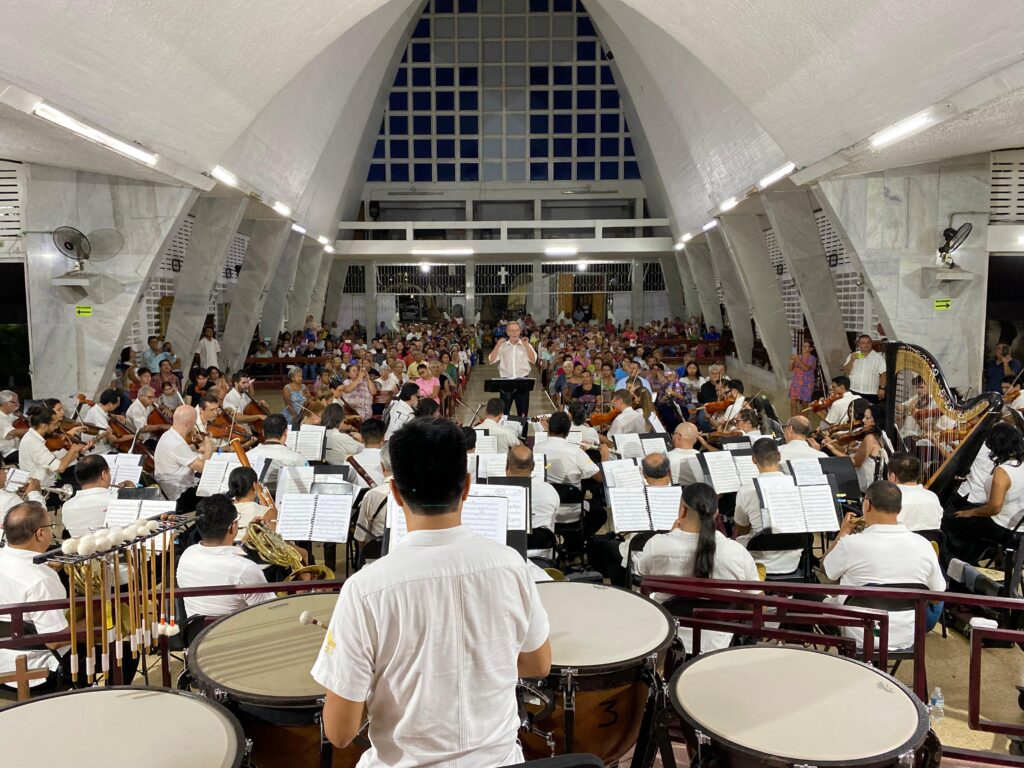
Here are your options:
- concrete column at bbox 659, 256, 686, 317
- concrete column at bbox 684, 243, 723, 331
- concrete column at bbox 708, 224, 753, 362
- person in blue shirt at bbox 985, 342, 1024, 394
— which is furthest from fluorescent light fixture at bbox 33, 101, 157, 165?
concrete column at bbox 659, 256, 686, 317

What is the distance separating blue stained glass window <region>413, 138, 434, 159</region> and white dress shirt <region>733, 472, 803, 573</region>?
23747 mm

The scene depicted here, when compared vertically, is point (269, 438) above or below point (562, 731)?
above

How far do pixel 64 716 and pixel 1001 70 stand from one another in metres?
6.77

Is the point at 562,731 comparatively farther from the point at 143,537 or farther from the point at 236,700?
the point at 143,537

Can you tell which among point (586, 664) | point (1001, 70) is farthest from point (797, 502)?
point (1001, 70)

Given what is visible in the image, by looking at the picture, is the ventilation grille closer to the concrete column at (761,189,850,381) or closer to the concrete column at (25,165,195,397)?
the concrete column at (761,189,850,381)

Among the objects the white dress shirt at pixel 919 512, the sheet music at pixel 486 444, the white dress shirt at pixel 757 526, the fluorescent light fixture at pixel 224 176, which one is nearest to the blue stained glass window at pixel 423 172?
the fluorescent light fixture at pixel 224 176

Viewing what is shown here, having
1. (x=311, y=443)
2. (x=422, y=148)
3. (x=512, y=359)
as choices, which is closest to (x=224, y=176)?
(x=512, y=359)

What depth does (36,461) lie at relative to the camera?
20.9 feet

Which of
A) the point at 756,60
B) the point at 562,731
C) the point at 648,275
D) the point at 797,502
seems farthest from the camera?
the point at 648,275

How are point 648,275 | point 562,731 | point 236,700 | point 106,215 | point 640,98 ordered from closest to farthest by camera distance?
point 236,700, point 562,731, point 106,215, point 640,98, point 648,275

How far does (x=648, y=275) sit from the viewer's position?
2630 centimetres

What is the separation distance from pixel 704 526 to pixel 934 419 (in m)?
3.73

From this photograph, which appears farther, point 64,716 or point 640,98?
point 640,98
